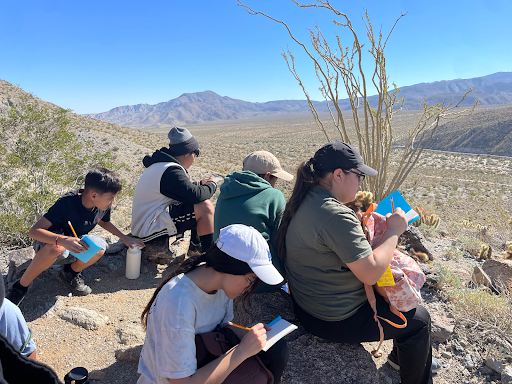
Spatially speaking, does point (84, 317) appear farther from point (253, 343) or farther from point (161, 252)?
point (253, 343)

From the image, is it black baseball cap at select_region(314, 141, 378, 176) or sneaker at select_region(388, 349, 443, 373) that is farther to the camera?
sneaker at select_region(388, 349, 443, 373)

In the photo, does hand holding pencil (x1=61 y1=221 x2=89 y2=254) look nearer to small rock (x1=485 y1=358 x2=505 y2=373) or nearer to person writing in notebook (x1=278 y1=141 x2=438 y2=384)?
person writing in notebook (x1=278 y1=141 x2=438 y2=384)

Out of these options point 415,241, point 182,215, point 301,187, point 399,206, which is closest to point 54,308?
point 182,215

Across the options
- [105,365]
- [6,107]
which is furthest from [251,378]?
[6,107]

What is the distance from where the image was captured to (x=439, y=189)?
1488cm

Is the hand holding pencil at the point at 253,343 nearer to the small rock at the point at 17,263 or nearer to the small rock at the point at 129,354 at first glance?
the small rock at the point at 129,354

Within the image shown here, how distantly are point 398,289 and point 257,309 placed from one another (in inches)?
36.8

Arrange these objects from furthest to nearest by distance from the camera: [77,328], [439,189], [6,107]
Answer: [6,107], [439,189], [77,328]

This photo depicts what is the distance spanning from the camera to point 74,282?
120 inches

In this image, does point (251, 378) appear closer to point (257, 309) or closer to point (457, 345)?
point (257, 309)

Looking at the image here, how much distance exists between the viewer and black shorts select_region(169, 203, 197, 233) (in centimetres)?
341

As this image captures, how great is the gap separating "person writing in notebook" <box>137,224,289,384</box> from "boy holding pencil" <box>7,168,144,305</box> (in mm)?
1514

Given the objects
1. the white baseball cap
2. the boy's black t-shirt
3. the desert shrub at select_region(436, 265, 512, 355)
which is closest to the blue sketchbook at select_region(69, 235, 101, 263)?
the boy's black t-shirt

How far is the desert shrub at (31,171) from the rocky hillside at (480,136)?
33.4 meters
